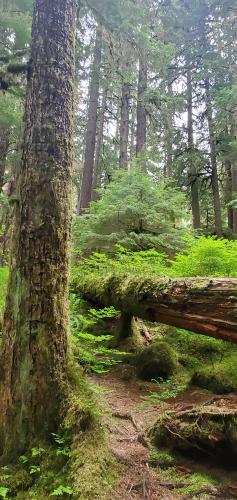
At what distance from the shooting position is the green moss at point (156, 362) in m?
5.54

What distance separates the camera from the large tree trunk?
3.26 m

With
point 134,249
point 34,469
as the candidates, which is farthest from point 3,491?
point 134,249

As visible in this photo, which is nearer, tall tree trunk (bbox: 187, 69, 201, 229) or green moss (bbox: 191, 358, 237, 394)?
green moss (bbox: 191, 358, 237, 394)

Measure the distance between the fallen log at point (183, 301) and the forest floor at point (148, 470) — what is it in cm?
93

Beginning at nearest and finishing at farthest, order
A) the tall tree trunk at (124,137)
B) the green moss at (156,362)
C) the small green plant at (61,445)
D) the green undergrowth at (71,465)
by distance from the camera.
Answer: the green undergrowth at (71,465)
the small green plant at (61,445)
the green moss at (156,362)
the tall tree trunk at (124,137)

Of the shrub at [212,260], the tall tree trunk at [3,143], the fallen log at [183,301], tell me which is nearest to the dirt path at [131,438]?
the fallen log at [183,301]

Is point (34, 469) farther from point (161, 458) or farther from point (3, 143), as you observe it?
point (3, 143)

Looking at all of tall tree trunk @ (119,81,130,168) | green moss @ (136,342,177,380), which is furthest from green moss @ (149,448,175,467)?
tall tree trunk @ (119,81,130,168)

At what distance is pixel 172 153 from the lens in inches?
758

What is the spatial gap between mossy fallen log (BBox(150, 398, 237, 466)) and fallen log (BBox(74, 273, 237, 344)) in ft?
3.45

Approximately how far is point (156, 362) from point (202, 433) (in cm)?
238

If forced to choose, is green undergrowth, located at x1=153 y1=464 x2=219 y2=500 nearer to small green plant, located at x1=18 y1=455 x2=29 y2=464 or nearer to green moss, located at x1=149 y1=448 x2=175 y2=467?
green moss, located at x1=149 y1=448 x2=175 y2=467

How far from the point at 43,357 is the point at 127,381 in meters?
2.50

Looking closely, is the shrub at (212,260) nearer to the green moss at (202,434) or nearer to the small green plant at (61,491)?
the green moss at (202,434)
